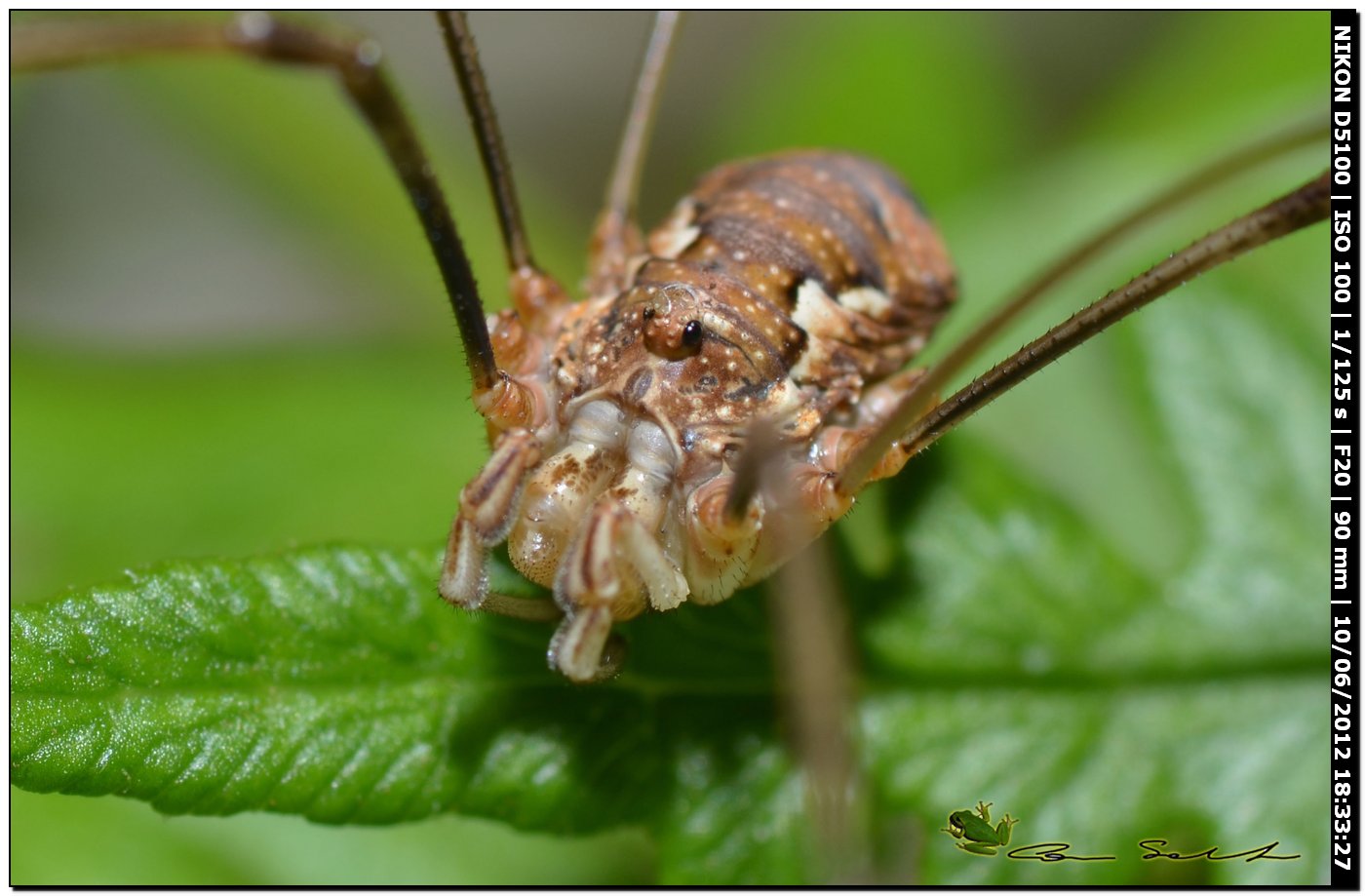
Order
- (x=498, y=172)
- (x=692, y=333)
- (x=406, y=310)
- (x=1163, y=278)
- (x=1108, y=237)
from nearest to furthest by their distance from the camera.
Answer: (x=1108, y=237)
(x=1163, y=278)
(x=692, y=333)
(x=498, y=172)
(x=406, y=310)

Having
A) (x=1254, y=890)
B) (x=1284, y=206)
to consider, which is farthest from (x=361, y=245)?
(x=1254, y=890)

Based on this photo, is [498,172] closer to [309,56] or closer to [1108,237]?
[309,56]

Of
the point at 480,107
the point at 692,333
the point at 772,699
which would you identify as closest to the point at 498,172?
the point at 480,107

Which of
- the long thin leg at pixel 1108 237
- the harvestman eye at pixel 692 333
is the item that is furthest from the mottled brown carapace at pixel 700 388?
the long thin leg at pixel 1108 237

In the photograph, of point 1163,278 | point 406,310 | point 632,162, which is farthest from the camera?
point 406,310

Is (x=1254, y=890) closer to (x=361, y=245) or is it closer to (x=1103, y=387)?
(x=1103, y=387)

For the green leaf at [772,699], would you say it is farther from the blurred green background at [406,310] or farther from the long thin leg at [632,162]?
the long thin leg at [632,162]

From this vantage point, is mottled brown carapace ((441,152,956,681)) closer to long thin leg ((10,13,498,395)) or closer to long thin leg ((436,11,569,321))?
long thin leg ((436,11,569,321))

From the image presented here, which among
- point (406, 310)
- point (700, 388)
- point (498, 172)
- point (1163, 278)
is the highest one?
point (406, 310)
